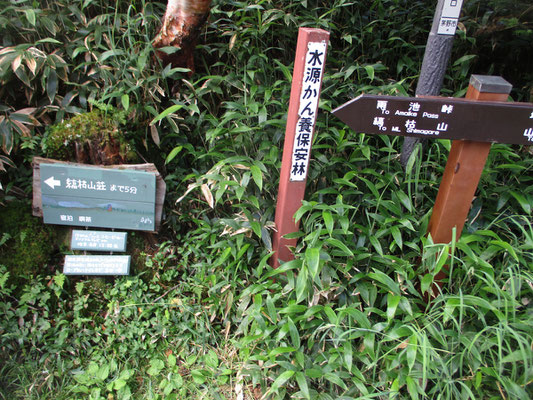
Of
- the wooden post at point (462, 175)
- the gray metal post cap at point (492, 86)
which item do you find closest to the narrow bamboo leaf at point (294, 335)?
the wooden post at point (462, 175)

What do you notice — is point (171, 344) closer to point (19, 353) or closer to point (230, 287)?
point (230, 287)

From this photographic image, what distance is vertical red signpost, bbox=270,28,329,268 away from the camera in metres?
2.02

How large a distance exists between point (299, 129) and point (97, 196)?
1428 mm

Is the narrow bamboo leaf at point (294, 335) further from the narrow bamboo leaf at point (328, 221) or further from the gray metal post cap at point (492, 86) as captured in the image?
the gray metal post cap at point (492, 86)

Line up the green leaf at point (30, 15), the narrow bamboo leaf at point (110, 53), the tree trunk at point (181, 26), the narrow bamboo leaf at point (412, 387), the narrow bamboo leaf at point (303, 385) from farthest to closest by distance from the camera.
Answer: the tree trunk at point (181, 26), the narrow bamboo leaf at point (110, 53), the green leaf at point (30, 15), the narrow bamboo leaf at point (303, 385), the narrow bamboo leaf at point (412, 387)

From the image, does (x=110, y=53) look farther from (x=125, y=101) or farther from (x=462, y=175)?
(x=462, y=175)

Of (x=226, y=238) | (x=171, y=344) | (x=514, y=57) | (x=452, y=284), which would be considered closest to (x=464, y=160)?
(x=452, y=284)

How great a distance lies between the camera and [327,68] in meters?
3.39

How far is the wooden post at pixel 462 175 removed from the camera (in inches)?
77.6

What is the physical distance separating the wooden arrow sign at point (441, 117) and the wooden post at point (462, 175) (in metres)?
0.06

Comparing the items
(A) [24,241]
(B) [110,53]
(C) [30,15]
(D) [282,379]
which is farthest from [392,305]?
(C) [30,15]

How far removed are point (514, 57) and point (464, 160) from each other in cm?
182

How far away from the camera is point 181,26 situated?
301cm

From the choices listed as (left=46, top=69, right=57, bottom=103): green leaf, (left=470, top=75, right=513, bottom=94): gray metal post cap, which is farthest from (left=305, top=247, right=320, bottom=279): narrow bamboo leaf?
(left=46, top=69, right=57, bottom=103): green leaf
